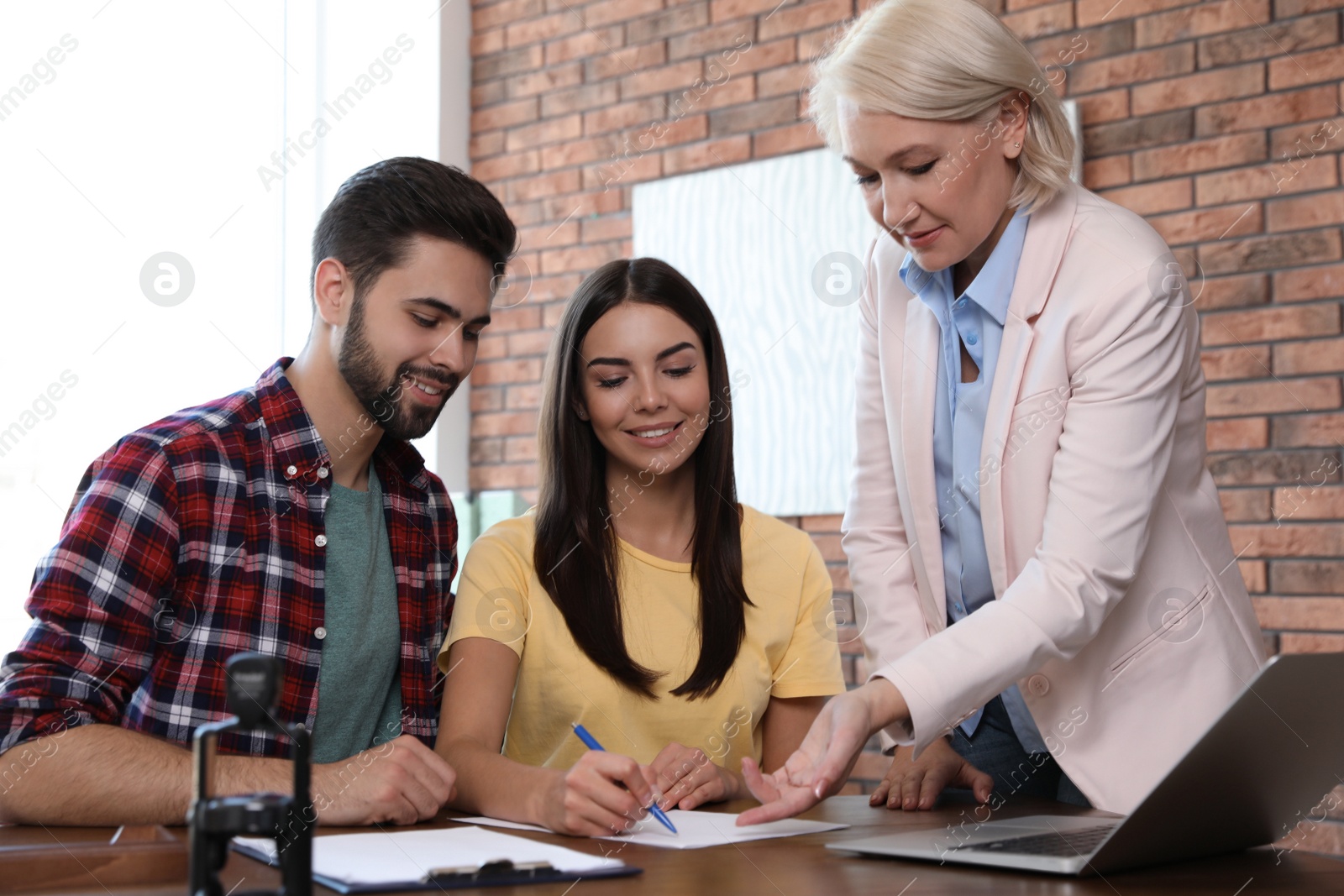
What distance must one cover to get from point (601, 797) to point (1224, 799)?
62 cm

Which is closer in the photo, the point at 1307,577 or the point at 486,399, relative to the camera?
the point at 1307,577

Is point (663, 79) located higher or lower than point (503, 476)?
higher

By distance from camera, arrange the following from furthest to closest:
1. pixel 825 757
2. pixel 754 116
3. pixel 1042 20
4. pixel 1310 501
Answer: pixel 754 116
pixel 1042 20
pixel 1310 501
pixel 825 757

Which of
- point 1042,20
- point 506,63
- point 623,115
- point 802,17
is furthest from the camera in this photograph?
point 506,63

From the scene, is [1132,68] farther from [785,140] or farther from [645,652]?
[645,652]

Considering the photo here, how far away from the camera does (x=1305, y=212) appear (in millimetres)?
3092

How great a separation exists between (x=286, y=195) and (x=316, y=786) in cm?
357

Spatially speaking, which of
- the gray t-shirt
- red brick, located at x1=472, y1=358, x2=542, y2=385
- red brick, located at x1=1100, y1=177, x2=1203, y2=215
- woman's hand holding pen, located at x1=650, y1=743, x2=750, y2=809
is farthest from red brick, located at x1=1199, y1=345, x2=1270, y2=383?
red brick, located at x1=472, y1=358, x2=542, y2=385

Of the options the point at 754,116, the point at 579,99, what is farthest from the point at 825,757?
the point at 579,99

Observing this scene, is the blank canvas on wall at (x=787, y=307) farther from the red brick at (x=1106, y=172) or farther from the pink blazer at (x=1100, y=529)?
the pink blazer at (x=1100, y=529)

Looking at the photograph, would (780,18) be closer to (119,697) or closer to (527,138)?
(527,138)

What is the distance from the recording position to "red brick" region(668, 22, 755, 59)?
4.13m

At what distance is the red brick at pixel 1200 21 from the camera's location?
318 cm

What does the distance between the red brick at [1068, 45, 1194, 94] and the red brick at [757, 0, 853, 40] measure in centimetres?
79
